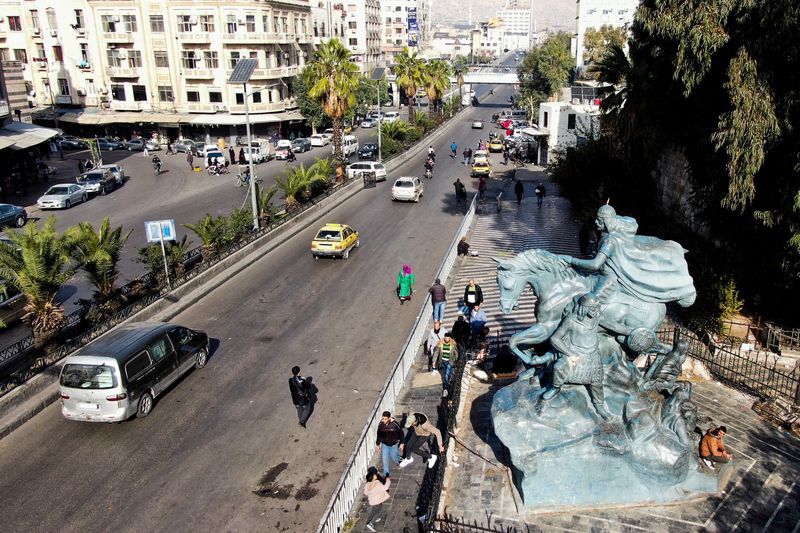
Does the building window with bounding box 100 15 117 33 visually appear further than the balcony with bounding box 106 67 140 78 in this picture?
No

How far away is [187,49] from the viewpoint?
58.6 meters

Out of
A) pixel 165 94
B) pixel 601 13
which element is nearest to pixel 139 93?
pixel 165 94

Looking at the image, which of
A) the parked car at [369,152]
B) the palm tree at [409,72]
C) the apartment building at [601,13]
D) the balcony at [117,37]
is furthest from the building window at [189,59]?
the apartment building at [601,13]

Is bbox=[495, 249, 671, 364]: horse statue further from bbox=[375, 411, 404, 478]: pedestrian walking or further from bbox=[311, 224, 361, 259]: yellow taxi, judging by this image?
bbox=[311, 224, 361, 259]: yellow taxi

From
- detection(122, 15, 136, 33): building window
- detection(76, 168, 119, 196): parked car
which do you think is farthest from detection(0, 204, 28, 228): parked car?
detection(122, 15, 136, 33): building window

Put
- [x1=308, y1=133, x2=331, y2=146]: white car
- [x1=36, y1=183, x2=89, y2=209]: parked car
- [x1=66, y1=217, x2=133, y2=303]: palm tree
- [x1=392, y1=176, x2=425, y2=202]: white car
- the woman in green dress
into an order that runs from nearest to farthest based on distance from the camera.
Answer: [x1=66, y1=217, x2=133, y2=303]: palm tree
the woman in green dress
[x1=36, y1=183, x2=89, y2=209]: parked car
[x1=392, y1=176, x2=425, y2=202]: white car
[x1=308, y1=133, x2=331, y2=146]: white car

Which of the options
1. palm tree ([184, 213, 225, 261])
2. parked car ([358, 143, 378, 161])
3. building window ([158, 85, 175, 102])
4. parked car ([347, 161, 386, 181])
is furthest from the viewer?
building window ([158, 85, 175, 102])

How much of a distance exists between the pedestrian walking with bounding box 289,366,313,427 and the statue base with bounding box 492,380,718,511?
4486 millimetres

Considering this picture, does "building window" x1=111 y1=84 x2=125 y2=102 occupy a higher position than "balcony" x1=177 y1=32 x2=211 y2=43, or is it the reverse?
"balcony" x1=177 y1=32 x2=211 y2=43

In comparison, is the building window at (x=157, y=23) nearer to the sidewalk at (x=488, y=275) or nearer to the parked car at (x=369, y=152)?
the parked car at (x=369, y=152)

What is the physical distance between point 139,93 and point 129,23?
20.5 feet

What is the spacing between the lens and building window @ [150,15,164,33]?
58125 millimetres

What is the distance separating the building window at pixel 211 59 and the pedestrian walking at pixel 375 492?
55108 mm

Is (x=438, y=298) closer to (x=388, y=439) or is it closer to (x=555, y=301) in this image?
(x=388, y=439)
